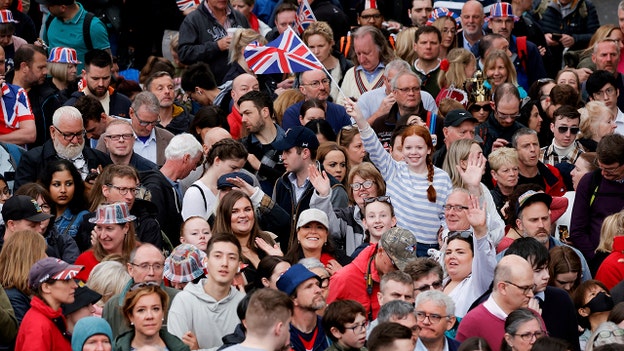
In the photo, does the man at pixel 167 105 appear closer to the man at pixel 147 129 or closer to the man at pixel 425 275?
the man at pixel 147 129

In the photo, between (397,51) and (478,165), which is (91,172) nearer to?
(478,165)

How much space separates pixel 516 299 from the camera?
1063cm

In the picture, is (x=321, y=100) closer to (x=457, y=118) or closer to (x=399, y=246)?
(x=457, y=118)

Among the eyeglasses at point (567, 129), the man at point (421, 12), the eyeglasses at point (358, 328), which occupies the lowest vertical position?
the eyeglasses at point (567, 129)

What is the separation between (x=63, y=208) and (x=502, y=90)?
15.9 ft

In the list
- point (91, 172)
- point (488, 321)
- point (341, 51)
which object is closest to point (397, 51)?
point (341, 51)

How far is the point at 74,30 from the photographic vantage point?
1742cm

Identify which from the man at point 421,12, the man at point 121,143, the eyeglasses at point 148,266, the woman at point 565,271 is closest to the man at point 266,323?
the eyeglasses at point 148,266

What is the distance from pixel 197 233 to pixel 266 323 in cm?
309

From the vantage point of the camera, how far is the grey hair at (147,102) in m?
14.6

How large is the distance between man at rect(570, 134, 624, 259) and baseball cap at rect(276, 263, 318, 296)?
3.76 metres

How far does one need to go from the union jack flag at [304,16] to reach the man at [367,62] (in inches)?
58.5

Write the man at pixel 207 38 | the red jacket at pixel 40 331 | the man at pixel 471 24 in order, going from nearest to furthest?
the red jacket at pixel 40 331 < the man at pixel 207 38 < the man at pixel 471 24

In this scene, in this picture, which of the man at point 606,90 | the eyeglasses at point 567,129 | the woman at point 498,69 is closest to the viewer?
the eyeglasses at point 567,129
